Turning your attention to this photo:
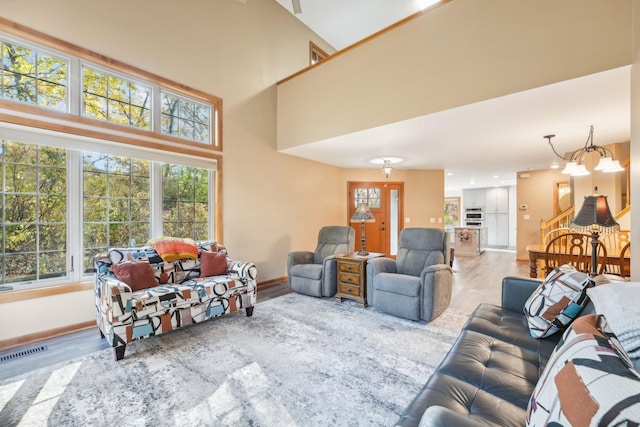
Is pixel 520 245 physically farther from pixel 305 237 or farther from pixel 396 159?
pixel 305 237

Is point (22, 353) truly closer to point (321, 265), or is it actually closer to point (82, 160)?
point (82, 160)

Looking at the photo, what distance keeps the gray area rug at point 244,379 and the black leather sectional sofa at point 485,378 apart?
1.84ft

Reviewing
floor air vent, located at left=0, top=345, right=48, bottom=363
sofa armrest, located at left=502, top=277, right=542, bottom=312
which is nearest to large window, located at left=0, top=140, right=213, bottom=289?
floor air vent, located at left=0, top=345, right=48, bottom=363

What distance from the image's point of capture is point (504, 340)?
69.9 inches

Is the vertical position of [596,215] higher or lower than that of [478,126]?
lower

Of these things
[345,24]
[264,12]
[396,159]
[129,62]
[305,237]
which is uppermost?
[345,24]

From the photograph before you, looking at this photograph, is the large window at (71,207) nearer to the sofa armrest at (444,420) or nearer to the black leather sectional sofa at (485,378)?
the black leather sectional sofa at (485,378)

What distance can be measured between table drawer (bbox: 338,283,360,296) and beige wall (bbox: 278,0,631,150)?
7.13ft

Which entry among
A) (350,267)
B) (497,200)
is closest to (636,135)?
(350,267)

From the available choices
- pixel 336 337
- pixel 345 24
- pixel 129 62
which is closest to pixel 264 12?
pixel 345 24

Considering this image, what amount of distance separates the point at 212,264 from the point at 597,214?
3.83 metres

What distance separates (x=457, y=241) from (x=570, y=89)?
20.9ft

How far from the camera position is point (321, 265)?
13.7 feet

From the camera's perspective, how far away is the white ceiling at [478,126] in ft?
9.07
